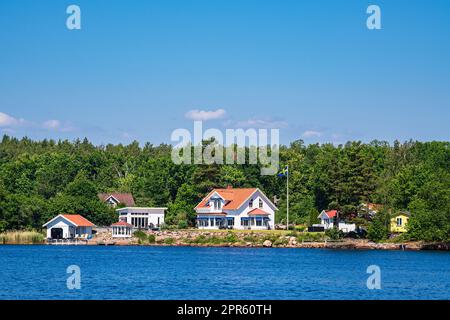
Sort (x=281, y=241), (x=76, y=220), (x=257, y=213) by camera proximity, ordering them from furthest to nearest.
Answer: (x=257, y=213) → (x=76, y=220) → (x=281, y=241)

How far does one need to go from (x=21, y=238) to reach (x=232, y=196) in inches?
874

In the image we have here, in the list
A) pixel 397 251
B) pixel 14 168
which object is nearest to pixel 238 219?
pixel 397 251

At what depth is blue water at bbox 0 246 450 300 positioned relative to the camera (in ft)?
110

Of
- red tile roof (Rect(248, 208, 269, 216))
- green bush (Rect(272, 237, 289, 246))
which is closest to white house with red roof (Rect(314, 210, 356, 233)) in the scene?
red tile roof (Rect(248, 208, 269, 216))

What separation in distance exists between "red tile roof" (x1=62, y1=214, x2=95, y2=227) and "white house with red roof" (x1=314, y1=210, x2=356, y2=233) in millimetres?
23217

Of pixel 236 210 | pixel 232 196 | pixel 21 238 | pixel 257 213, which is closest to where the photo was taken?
pixel 21 238

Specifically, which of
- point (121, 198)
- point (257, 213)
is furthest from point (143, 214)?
point (121, 198)

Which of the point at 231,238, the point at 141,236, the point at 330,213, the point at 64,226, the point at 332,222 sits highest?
the point at 330,213

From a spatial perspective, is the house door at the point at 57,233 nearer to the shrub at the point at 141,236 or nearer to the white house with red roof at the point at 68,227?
the white house with red roof at the point at 68,227

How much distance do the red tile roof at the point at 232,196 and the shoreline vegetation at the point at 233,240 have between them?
466cm

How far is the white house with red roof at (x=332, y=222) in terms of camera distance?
77.0 m

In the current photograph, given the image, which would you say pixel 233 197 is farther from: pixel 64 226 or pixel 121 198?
pixel 121 198

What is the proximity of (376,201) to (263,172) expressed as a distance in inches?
761

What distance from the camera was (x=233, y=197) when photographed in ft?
272
